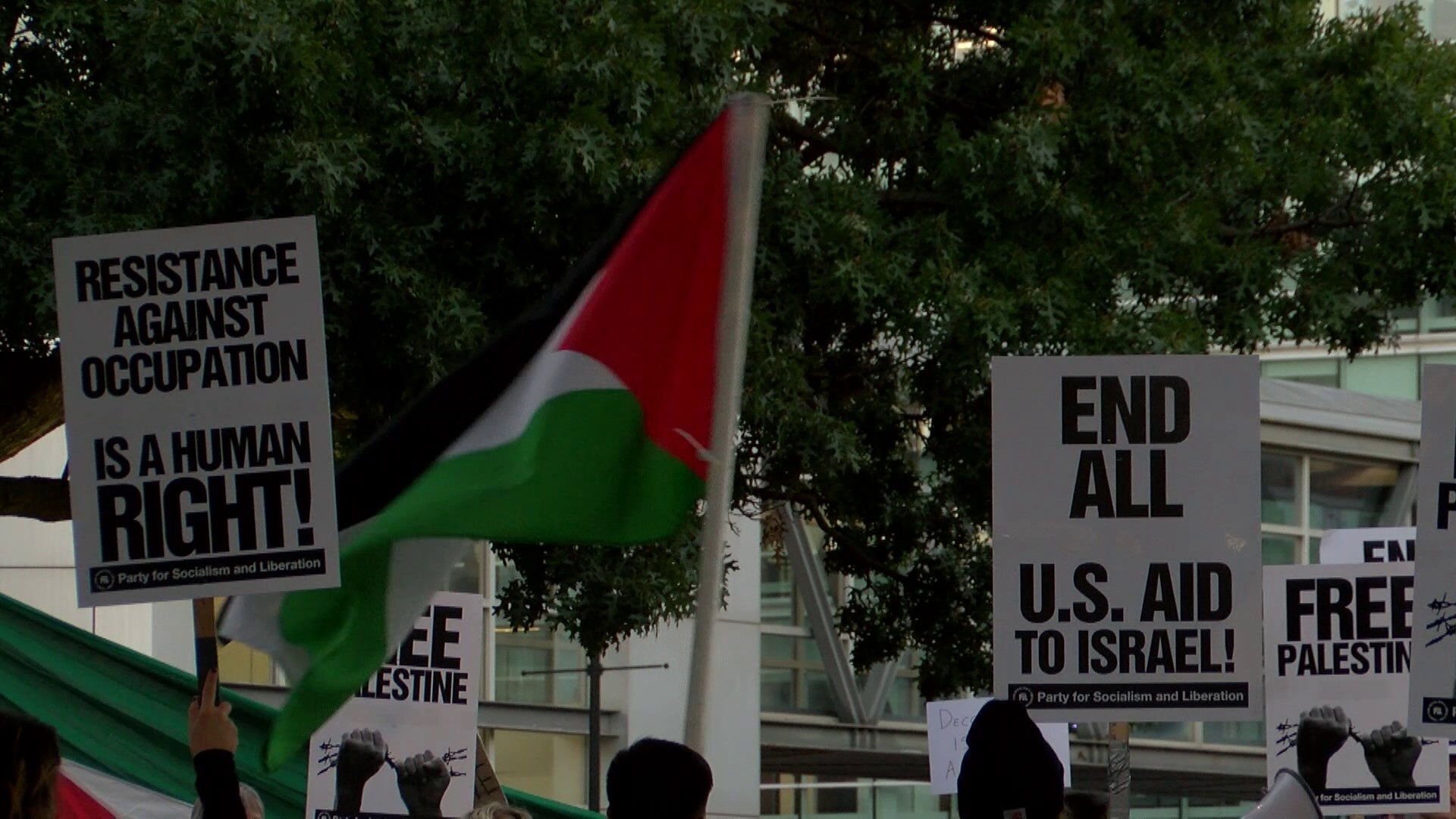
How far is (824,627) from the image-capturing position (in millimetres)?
27984

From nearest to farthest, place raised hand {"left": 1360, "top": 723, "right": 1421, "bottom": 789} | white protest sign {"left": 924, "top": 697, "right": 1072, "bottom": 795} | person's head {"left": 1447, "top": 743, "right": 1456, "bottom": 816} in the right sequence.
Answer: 1. raised hand {"left": 1360, "top": 723, "right": 1421, "bottom": 789}
2. person's head {"left": 1447, "top": 743, "right": 1456, "bottom": 816}
3. white protest sign {"left": 924, "top": 697, "right": 1072, "bottom": 795}

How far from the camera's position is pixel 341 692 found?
5.18m

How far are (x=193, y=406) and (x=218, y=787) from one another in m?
1.53

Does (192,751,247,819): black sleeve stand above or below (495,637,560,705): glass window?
above

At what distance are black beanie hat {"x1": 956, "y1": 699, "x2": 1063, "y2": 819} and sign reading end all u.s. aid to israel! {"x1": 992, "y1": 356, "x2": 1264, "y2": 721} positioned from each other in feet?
8.95

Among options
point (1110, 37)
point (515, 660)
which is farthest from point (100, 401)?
point (515, 660)

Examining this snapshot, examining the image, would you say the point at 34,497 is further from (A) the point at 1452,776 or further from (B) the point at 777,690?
(B) the point at 777,690

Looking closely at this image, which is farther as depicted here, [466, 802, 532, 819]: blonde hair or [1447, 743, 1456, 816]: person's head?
[1447, 743, 1456, 816]: person's head

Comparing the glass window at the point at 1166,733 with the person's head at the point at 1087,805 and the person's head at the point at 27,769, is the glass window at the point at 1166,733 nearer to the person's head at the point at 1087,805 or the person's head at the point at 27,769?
the person's head at the point at 1087,805

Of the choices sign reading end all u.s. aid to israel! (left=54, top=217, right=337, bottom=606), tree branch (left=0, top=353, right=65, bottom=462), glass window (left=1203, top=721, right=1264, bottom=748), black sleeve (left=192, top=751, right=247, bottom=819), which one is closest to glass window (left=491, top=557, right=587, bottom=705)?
glass window (left=1203, top=721, right=1264, bottom=748)

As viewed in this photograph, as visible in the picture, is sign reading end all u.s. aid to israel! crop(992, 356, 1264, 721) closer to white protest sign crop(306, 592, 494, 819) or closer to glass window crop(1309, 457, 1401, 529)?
white protest sign crop(306, 592, 494, 819)

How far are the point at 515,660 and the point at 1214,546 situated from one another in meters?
18.1

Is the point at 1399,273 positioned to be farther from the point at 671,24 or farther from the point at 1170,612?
the point at 1170,612

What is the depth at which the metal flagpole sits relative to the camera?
4.45 metres
